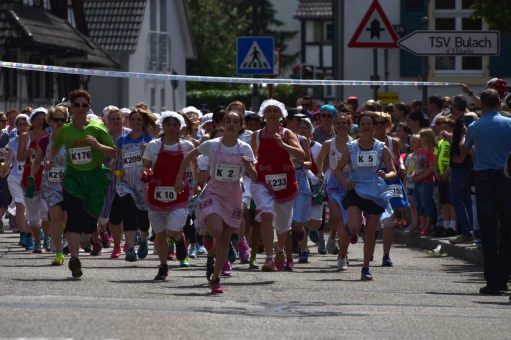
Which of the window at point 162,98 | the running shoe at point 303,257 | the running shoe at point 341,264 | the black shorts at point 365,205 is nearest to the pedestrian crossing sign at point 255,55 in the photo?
the running shoe at point 303,257

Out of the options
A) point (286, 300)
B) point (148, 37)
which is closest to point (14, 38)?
point (148, 37)

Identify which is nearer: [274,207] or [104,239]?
[274,207]

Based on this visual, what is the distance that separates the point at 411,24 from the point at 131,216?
108ft

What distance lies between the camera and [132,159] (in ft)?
64.1

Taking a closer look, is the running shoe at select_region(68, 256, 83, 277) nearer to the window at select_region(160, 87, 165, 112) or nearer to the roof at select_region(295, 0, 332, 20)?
the window at select_region(160, 87, 165, 112)

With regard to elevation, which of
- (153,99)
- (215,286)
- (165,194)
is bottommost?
(215,286)

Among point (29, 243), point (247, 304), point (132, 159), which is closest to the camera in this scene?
point (247, 304)

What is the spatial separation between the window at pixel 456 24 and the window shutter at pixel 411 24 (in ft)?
1.90

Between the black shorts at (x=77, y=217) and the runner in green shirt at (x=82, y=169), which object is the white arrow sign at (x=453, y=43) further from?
the black shorts at (x=77, y=217)

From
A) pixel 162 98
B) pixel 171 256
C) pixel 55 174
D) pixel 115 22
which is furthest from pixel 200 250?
pixel 162 98

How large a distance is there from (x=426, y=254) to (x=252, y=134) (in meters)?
4.46

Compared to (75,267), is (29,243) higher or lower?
lower

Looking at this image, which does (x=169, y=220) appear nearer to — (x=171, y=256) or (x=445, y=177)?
(x=171, y=256)

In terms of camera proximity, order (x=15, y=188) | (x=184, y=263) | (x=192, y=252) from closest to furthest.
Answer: (x=184, y=263) < (x=192, y=252) < (x=15, y=188)
